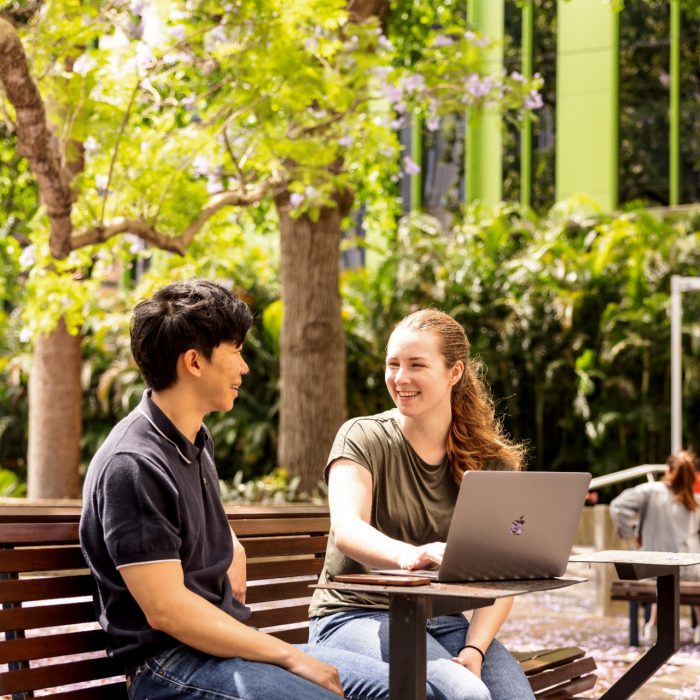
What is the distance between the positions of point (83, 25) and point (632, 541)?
5.90m

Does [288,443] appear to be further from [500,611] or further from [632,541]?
[500,611]

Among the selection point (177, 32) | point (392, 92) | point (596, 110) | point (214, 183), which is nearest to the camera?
point (177, 32)

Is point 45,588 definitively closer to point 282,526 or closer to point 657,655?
point 282,526

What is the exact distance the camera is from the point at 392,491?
12.9ft

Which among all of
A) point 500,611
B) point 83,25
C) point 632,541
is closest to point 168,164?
point 83,25

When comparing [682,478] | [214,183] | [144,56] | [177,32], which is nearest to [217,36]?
[177,32]

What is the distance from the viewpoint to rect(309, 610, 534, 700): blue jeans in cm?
342

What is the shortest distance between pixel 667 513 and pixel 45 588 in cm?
748

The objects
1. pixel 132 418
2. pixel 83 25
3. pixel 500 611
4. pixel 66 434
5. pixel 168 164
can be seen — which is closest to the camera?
pixel 132 418

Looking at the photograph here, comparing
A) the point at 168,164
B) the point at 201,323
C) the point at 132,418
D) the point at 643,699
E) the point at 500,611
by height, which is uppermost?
the point at 168,164

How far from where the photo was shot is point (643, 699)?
6680 millimetres

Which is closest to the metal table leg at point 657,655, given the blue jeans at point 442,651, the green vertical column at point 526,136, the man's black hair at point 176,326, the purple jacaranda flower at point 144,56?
the blue jeans at point 442,651

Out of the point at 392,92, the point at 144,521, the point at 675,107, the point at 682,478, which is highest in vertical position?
the point at 675,107

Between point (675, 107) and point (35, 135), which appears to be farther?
point (675, 107)
